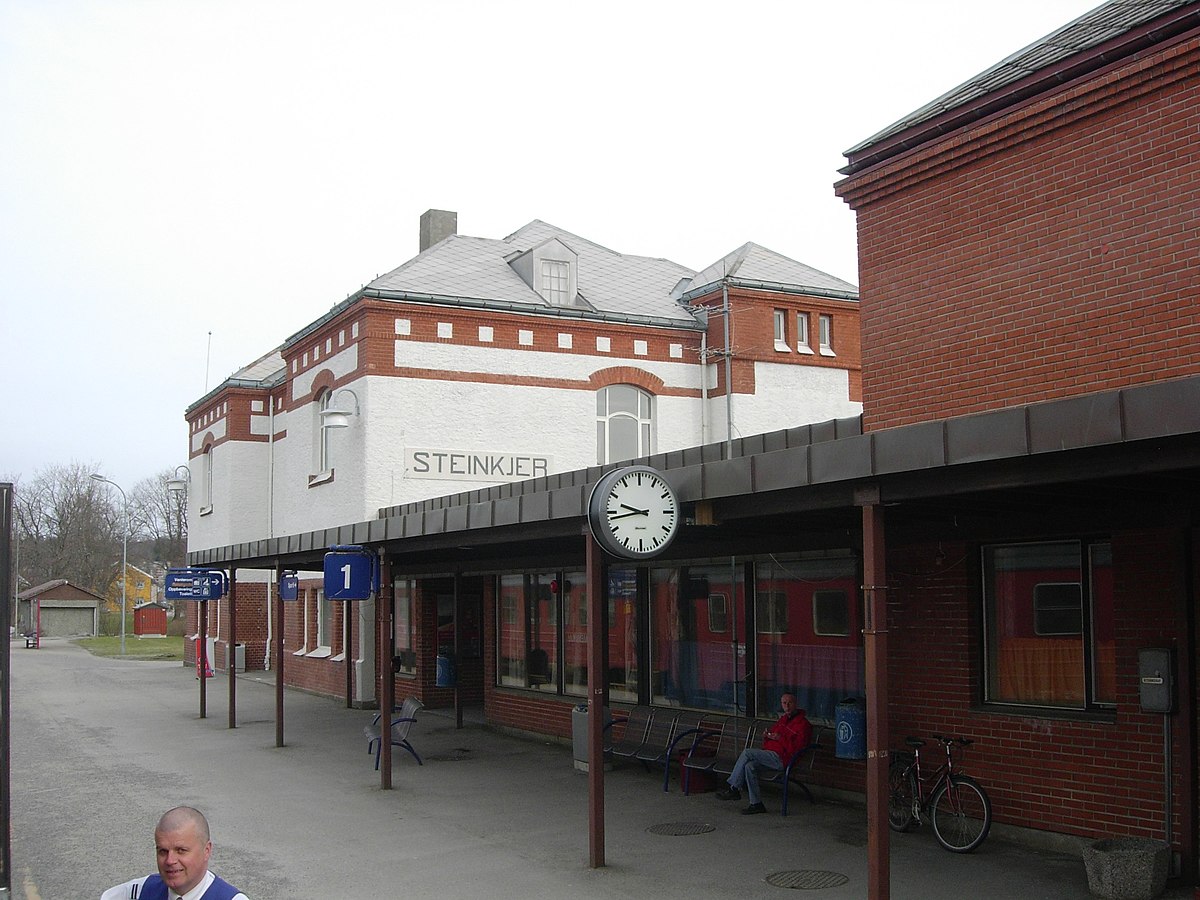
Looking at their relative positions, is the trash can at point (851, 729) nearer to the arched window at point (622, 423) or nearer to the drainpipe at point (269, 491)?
the arched window at point (622, 423)

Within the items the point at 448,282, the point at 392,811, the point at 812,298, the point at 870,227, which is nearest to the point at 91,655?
the point at 448,282

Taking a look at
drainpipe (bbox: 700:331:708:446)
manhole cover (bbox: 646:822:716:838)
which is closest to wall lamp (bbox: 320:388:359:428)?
drainpipe (bbox: 700:331:708:446)

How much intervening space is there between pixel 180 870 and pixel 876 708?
4272 mm

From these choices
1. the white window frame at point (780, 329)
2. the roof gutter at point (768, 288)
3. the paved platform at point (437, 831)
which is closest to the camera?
the paved platform at point (437, 831)

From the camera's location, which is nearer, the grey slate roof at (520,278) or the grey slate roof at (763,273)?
the grey slate roof at (520,278)

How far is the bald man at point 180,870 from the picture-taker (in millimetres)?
3895

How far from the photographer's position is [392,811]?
12.2 m

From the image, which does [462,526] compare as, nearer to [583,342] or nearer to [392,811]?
[392,811]

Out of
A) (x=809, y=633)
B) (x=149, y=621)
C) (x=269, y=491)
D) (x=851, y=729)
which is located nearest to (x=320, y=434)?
(x=269, y=491)

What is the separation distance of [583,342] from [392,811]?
1360 centimetres

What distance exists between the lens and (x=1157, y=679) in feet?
27.4

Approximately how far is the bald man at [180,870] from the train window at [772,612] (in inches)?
358

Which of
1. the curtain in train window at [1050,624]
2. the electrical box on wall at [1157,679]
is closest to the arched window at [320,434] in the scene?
the curtain in train window at [1050,624]

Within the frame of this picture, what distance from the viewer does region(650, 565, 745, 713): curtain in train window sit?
1316 cm
